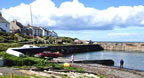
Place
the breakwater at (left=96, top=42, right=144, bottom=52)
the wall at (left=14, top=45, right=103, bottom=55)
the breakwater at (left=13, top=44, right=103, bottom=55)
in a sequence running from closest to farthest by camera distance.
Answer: the breakwater at (left=13, top=44, right=103, bottom=55), the wall at (left=14, top=45, right=103, bottom=55), the breakwater at (left=96, top=42, right=144, bottom=52)

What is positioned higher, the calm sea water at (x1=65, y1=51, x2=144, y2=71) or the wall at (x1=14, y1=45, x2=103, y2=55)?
the wall at (x1=14, y1=45, x2=103, y2=55)

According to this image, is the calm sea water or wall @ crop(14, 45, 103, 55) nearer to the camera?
the calm sea water

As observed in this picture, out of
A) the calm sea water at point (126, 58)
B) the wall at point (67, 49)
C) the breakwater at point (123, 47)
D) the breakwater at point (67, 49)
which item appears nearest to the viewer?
the calm sea water at point (126, 58)

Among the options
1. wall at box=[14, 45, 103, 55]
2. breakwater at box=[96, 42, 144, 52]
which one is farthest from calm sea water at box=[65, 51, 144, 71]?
breakwater at box=[96, 42, 144, 52]

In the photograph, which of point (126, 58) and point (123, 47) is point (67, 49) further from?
point (123, 47)

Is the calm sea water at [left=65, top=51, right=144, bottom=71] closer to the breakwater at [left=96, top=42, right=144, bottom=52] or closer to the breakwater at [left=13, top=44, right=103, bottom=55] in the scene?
the breakwater at [left=13, top=44, right=103, bottom=55]

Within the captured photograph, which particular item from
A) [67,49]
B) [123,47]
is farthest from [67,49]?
[123,47]

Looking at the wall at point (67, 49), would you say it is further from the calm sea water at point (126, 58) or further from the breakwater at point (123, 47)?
the calm sea water at point (126, 58)

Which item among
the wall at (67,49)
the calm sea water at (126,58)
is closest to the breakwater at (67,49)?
the wall at (67,49)

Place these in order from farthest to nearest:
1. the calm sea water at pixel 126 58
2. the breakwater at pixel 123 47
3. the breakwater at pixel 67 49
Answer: the breakwater at pixel 123 47
the breakwater at pixel 67 49
the calm sea water at pixel 126 58

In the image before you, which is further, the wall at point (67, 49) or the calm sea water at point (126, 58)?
the wall at point (67, 49)

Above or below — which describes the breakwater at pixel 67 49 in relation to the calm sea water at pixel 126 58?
above

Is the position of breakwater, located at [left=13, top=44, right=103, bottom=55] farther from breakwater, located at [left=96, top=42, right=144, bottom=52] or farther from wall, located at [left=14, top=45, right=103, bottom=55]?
breakwater, located at [left=96, top=42, right=144, bottom=52]

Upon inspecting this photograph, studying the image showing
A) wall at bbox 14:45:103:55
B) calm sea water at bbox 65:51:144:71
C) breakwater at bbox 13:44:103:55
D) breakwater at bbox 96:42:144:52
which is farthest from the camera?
breakwater at bbox 96:42:144:52
